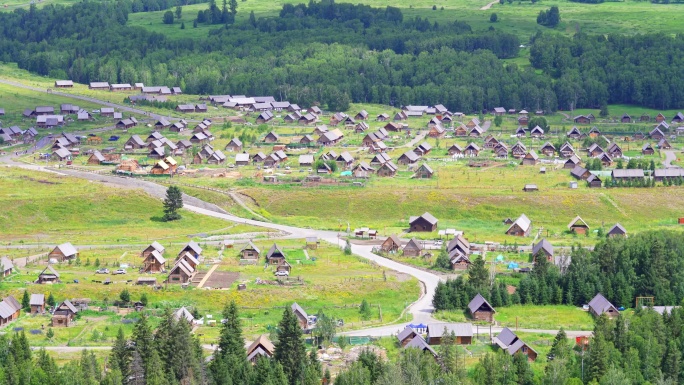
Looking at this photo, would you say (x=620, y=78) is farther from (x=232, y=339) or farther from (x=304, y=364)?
(x=304, y=364)

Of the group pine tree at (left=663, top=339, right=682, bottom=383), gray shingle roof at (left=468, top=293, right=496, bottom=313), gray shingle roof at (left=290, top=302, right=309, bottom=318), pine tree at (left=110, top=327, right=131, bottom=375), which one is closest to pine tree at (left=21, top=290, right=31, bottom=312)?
pine tree at (left=110, top=327, right=131, bottom=375)

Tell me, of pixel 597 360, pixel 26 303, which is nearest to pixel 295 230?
pixel 26 303

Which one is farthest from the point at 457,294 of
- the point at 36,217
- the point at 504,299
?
the point at 36,217

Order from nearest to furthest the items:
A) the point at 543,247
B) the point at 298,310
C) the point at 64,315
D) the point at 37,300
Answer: the point at 298,310, the point at 64,315, the point at 37,300, the point at 543,247

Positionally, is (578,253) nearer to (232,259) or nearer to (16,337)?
(232,259)

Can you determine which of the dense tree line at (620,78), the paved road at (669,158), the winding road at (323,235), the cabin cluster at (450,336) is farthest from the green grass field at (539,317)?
the dense tree line at (620,78)

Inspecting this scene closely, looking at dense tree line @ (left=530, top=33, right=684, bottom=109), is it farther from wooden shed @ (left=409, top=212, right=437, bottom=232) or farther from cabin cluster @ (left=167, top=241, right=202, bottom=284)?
cabin cluster @ (left=167, top=241, right=202, bottom=284)
